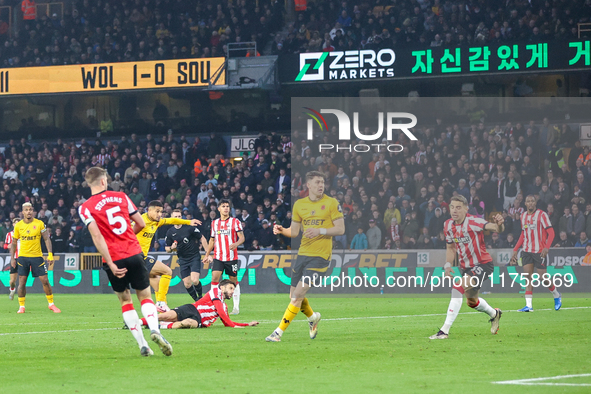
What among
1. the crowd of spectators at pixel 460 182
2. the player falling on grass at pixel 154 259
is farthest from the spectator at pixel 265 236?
the player falling on grass at pixel 154 259

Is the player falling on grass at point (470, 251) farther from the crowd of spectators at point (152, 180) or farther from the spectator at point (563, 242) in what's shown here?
the crowd of spectators at point (152, 180)

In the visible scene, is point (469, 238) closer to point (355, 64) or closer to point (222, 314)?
point (222, 314)

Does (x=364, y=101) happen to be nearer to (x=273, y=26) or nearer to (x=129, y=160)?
(x=273, y=26)

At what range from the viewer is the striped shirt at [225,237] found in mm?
17312

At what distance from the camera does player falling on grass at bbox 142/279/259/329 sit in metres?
12.6

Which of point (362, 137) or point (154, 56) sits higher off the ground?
point (154, 56)

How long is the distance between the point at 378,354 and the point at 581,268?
50.1 ft

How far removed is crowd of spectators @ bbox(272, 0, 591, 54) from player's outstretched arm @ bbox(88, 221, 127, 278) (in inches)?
894

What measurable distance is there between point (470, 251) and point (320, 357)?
3.35m

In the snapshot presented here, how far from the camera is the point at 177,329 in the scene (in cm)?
1257

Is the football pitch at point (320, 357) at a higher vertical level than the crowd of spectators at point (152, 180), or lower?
lower

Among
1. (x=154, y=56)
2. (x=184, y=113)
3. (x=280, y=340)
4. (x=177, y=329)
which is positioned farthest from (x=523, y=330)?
(x=184, y=113)

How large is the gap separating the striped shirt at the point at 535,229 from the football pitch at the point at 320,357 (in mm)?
2122

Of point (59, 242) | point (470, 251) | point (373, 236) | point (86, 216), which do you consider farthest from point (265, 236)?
point (86, 216)
